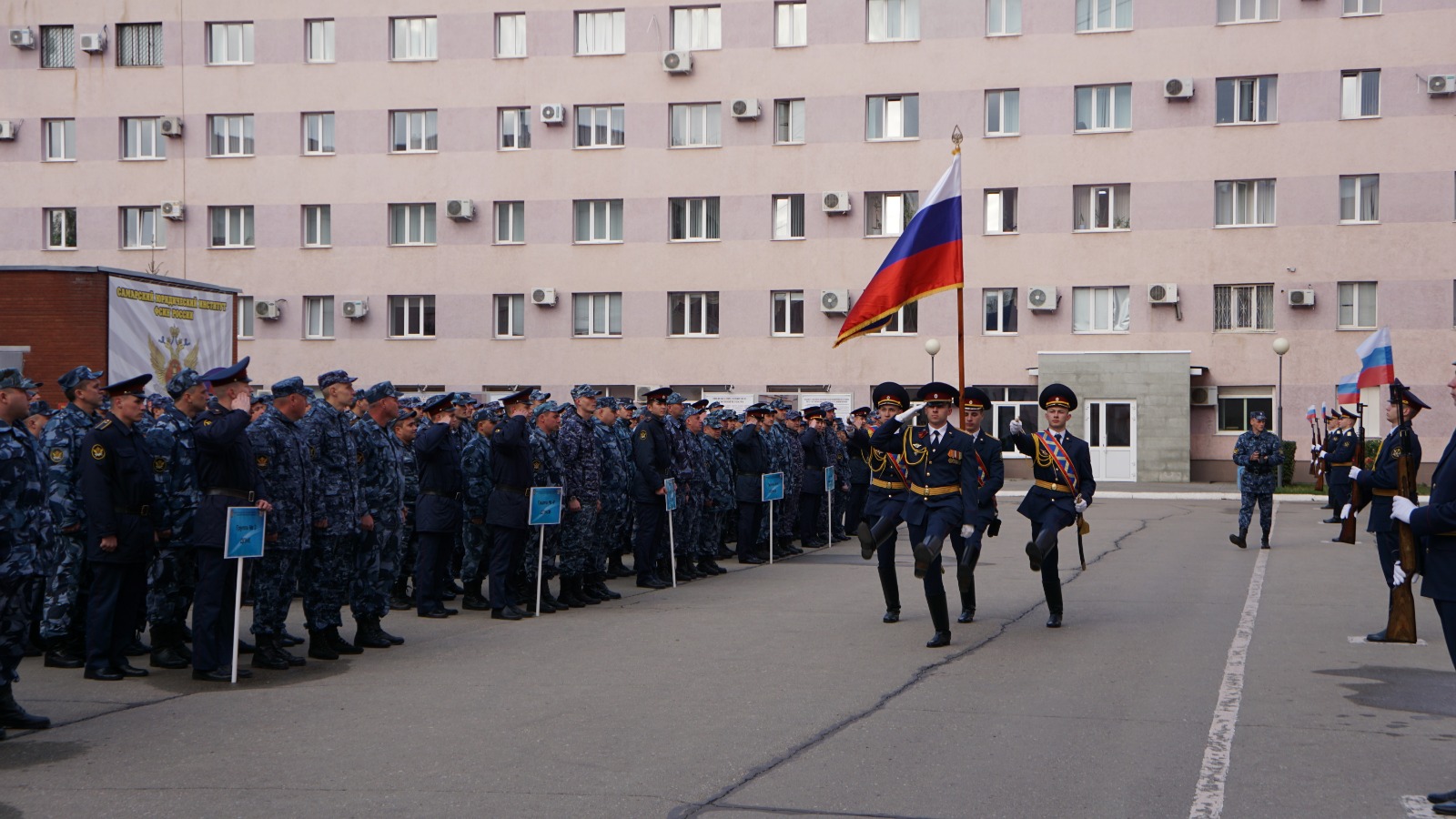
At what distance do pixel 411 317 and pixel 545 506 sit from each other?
113 ft

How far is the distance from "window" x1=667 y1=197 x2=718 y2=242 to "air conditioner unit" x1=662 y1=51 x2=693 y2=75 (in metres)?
4.07

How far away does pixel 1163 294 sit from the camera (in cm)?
4131

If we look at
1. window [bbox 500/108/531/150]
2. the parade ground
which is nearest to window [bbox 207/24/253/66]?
window [bbox 500/108/531/150]

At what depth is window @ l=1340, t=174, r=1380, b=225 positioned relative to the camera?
4059cm

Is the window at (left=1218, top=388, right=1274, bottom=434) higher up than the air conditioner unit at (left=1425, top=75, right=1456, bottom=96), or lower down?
lower down

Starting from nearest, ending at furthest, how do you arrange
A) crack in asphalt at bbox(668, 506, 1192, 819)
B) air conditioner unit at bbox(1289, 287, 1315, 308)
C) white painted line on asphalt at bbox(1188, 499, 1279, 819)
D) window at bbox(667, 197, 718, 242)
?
crack in asphalt at bbox(668, 506, 1192, 819) → white painted line on asphalt at bbox(1188, 499, 1279, 819) → air conditioner unit at bbox(1289, 287, 1315, 308) → window at bbox(667, 197, 718, 242)

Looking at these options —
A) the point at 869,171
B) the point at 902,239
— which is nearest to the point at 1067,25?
the point at 869,171

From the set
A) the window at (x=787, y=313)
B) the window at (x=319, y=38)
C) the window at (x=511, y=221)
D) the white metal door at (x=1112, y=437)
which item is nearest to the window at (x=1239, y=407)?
the white metal door at (x=1112, y=437)

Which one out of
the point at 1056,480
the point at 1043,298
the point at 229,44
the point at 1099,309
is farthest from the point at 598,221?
the point at 1056,480

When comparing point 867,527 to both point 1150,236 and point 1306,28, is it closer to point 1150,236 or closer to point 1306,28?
point 1150,236

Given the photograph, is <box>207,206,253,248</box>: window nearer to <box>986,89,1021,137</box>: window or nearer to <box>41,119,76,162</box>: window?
<box>41,119,76,162</box>: window

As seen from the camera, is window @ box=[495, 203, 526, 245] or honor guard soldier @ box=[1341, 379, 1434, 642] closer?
honor guard soldier @ box=[1341, 379, 1434, 642]

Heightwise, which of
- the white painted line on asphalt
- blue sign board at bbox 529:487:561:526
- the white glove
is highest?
the white glove

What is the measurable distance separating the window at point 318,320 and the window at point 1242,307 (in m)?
28.8
